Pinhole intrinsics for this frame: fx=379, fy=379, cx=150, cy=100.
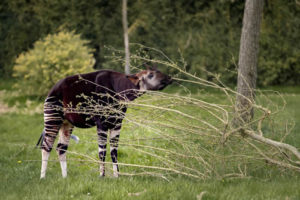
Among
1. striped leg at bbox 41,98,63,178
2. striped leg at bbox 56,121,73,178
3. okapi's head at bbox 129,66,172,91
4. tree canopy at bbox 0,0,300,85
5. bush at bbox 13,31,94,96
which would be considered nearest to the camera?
okapi's head at bbox 129,66,172,91

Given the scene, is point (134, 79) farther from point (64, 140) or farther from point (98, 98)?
point (64, 140)

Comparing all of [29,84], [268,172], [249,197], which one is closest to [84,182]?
[249,197]

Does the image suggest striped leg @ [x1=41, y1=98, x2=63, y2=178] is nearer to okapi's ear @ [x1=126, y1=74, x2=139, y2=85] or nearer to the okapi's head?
okapi's ear @ [x1=126, y1=74, x2=139, y2=85]

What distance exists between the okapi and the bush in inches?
353

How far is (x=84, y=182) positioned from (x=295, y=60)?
16.7 m

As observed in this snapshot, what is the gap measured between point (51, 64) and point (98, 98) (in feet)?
32.2

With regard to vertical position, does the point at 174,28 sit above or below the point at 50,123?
above

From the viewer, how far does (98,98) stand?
5273 millimetres

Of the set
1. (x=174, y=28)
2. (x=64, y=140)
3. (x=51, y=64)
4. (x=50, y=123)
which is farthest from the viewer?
(x=174, y=28)

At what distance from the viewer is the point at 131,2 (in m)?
22.4

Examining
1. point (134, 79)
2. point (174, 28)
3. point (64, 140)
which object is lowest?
point (64, 140)

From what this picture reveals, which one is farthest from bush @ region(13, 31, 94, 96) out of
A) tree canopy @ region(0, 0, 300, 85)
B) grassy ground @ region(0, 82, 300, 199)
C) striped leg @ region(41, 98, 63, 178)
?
striped leg @ region(41, 98, 63, 178)

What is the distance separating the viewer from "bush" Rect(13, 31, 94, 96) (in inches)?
565

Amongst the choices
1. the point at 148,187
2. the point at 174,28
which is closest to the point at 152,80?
the point at 148,187
